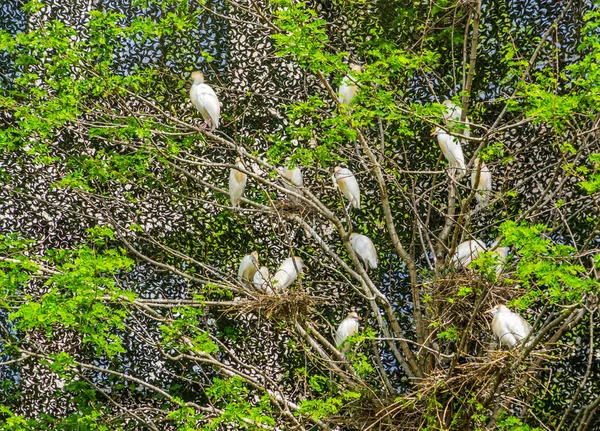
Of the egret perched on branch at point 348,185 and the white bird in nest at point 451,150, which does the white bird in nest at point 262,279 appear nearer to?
the egret perched on branch at point 348,185

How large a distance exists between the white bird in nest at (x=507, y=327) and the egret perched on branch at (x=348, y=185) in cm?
88

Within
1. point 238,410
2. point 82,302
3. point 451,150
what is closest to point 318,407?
point 238,410

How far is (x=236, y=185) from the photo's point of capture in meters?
4.50

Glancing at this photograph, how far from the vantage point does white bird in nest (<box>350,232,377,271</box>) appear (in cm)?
457

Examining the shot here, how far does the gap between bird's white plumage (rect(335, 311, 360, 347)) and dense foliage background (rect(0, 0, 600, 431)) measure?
10 cm

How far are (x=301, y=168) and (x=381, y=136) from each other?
52 cm

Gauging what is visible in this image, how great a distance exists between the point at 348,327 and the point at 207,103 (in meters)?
1.13

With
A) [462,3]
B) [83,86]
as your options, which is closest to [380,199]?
[462,3]

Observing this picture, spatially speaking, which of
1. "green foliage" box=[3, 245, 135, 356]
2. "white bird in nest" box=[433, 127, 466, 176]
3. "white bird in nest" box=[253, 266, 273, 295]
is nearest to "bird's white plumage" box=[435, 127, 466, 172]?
"white bird in nest" box=[433, 127, 466, 176]

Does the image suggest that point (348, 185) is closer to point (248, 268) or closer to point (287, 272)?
point (287, 272)

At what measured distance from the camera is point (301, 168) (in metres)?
4.93

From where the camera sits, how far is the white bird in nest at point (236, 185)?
447 centimetres

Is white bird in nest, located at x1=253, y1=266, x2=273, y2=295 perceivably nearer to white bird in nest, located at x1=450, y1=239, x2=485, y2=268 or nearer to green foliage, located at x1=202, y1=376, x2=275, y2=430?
green foliage, located at x1=202, y1=376, x2=275, y2=430

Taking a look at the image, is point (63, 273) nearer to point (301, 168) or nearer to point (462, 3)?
point (301, 168)
